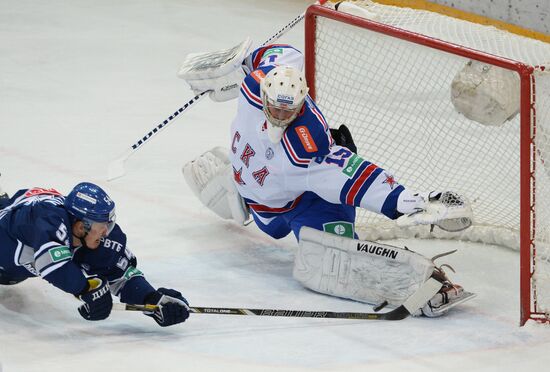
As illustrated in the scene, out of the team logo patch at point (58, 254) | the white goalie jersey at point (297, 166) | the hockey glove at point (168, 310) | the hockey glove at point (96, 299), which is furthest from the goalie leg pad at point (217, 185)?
the team logo patch at point (58, 254)

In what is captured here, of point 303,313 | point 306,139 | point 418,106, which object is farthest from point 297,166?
point 418,106

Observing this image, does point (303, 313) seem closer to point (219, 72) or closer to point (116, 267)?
point (116, 267)

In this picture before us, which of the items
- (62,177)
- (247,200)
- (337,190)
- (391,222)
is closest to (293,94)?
(337,190)

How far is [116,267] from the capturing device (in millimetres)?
3883

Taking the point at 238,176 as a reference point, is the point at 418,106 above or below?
above

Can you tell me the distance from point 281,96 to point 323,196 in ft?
1.28

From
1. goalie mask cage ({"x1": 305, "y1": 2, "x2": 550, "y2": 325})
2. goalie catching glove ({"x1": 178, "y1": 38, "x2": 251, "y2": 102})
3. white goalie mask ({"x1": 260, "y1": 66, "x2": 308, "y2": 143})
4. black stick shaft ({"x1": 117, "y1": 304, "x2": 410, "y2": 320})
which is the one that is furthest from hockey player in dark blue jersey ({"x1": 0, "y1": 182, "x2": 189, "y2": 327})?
goalie mask cage ({"x1": 305, "y1": 2, "x2": 550, "y2": 325})

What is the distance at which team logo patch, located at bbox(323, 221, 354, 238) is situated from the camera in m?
4.23

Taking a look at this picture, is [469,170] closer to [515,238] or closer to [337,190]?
[515,238]

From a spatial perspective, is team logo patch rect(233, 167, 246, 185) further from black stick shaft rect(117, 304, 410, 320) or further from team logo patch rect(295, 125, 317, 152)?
black stick shaft rect(117, 304, 410, 320)

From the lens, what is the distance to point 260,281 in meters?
4.32

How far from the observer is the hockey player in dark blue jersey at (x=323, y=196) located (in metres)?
3.99

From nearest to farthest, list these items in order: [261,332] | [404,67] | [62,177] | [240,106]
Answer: [261,332] < [240,106] < [404,67] < [62,177]

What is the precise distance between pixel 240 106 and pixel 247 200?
37cm
